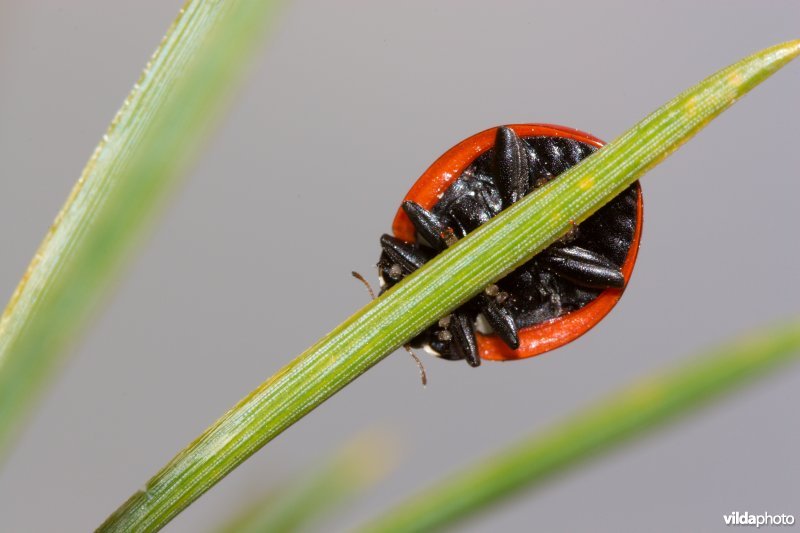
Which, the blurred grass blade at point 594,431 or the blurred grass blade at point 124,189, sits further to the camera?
the blurred grass blade at point 594,431

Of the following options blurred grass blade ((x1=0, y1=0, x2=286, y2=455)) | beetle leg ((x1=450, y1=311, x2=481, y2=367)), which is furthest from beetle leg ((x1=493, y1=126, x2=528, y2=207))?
blurred grass blade ((x1=0, y1=0, x2=286, y2=455))

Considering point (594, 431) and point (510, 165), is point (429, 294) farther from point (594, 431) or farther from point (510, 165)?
point (510, 165)

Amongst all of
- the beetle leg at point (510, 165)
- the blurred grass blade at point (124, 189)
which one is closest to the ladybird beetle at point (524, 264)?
the beetle leg at point (510, 165)

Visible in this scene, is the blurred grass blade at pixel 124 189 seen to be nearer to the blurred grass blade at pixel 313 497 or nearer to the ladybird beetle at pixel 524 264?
the blurred grass blade at pixel 313 497

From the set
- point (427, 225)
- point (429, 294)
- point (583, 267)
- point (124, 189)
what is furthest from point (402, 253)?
point (124, 189)

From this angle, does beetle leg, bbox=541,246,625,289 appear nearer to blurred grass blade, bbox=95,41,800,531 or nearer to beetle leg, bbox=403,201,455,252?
beetle leg, bbox=403,201,455,252

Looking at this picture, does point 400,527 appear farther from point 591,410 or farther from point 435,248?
point 435,248
